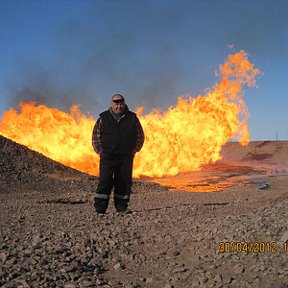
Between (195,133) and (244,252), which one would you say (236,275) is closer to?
(244,252)

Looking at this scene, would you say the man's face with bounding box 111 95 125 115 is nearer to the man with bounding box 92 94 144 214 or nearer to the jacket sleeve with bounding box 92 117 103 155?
the man with bounding box 92 94 144 214

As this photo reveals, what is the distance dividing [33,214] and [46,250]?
3.47m

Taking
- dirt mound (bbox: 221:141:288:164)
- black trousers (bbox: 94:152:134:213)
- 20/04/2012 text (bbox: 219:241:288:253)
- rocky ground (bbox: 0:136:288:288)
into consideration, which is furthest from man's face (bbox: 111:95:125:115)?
dirt mound (bbox: 221:141:288:164)

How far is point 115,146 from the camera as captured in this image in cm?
762

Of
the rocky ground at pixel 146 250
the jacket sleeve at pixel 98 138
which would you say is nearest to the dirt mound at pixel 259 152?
the jacket sleeve at pixel 98 138

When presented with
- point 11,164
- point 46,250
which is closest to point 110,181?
point 46,250

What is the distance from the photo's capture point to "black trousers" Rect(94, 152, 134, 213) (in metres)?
7.68

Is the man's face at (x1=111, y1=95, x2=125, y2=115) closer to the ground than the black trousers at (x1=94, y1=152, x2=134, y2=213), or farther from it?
farther from it

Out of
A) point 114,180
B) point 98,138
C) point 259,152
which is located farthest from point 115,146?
point 259,152

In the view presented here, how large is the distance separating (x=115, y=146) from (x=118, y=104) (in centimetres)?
79

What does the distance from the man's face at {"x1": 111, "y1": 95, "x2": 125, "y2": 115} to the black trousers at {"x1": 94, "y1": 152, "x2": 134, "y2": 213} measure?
0.84 meters

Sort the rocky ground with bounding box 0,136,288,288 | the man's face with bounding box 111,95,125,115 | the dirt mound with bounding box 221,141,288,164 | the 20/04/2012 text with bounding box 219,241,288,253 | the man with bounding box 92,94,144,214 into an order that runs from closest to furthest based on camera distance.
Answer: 1. the rocky ground with bounding box 0,136,288,288
2. the 20/04/2012 text with bounding box 219,241,288,253
3. the man's face with bounding box 111,95,125,115
4. the man with bounding box 92,94,144,214
5. the dirt mound with bounding box 221,141,288,164

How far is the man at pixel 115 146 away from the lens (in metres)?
7.62

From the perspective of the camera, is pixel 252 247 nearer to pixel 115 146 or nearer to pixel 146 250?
pixel 146 250
